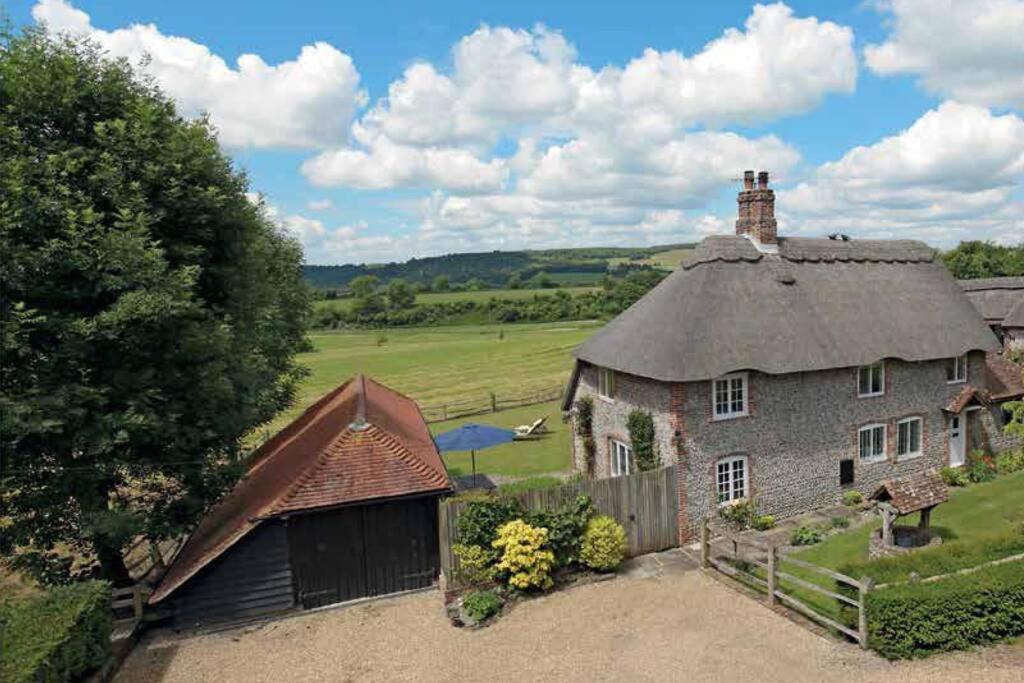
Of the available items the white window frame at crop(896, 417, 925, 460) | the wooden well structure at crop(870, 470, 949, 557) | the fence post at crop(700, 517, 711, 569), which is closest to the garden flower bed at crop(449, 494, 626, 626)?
the fence post at crop(700, 517, 711, 569)

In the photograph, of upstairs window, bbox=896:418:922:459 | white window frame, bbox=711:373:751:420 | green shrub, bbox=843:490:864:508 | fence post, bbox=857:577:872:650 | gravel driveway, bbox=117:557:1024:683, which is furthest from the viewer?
upstairs window, bbox=896:418:922:459

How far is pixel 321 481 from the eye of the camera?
13703mm

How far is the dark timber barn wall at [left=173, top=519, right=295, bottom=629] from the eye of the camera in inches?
523

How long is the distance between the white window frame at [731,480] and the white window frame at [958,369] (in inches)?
365

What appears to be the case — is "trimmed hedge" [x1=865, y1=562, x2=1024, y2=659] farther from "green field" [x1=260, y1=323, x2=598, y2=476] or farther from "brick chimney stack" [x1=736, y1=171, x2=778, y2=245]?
"green field" [x1=260, y1=323, x2=598, y2=476]

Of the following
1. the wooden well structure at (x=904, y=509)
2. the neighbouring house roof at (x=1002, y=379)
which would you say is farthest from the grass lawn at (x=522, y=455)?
the neighbouring house roof at (x=1002, y=379)

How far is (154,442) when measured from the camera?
13.0 m

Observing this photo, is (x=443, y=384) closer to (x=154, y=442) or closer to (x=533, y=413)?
(x=533, y=413)

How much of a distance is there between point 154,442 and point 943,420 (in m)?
24.1

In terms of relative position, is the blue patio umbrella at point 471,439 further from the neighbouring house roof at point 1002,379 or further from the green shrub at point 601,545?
the neighbouring house roof at point 1002,379

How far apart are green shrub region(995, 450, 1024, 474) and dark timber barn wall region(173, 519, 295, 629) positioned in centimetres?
2360

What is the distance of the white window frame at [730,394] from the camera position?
679 inches

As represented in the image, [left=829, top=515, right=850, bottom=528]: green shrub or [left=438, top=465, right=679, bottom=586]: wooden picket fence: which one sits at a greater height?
[left=438, top=465, right=679, bottom=586]: wooden picket fence

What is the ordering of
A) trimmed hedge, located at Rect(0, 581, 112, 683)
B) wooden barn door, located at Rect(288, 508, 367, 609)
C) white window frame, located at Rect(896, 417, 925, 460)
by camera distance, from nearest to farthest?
trimmed hedge, located at Rect(0, 581, 112, 683) → wooden barn door, located at Rect(288, 508, 367, 609) → white window frame, located at Rect(896, 417, 925, 460)
